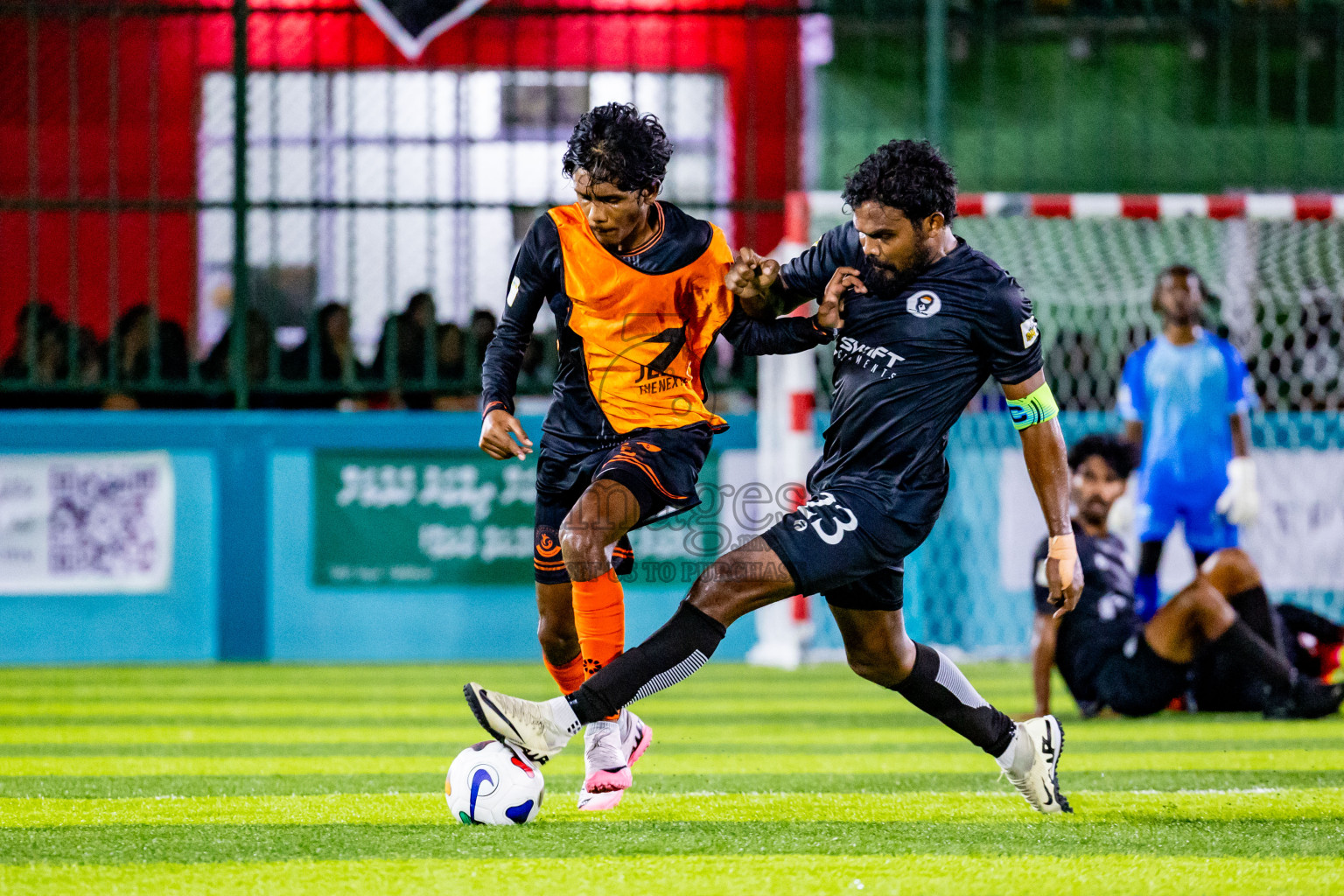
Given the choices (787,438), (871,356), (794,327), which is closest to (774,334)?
(794,327)

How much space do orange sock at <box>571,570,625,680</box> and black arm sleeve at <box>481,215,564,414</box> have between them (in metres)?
0.54

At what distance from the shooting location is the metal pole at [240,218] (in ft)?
31.4

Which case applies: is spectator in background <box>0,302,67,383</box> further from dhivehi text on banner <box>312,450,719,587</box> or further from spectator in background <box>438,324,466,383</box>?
spectator in background <box>438,324,466,383</box>

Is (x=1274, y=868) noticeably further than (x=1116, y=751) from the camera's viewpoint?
No

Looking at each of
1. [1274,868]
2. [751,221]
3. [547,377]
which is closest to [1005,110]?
[751,221]

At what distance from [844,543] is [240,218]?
675cm

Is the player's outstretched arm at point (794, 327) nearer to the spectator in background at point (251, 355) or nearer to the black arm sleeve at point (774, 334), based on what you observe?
the black arm sleeve at point (774, 334)

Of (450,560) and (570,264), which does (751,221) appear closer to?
(450,560)

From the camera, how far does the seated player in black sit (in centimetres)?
637

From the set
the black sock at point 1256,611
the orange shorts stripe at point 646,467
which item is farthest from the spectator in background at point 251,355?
the orange shorts stripe at point 646,467

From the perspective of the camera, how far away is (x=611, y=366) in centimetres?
442

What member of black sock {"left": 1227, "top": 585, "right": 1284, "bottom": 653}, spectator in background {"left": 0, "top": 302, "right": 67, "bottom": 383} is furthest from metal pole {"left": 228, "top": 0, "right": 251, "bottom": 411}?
black sock {"left": 1227, "top": 585, "right": 1284, "bottom": 653}

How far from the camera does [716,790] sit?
4.64 metres

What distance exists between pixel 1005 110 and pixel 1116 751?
26.7 ft
